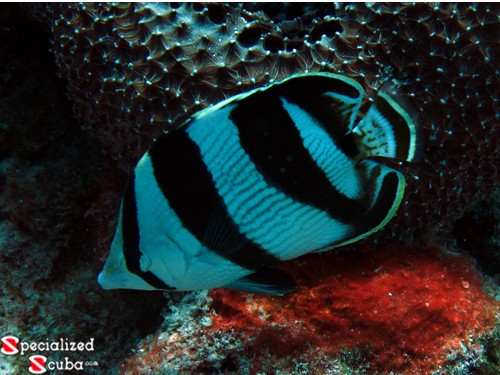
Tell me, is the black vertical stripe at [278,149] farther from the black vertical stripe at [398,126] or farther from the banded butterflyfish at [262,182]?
the black vertical stripe at [398,126]

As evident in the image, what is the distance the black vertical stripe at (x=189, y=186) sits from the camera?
4.88ft

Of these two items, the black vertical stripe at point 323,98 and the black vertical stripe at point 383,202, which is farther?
the black vertical stripe at point 383,202

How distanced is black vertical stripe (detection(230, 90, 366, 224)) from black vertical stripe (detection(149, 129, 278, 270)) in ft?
0.62

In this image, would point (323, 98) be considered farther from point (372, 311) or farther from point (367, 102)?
point (372, 311)

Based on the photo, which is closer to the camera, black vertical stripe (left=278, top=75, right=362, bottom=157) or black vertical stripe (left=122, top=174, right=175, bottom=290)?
black vertical stripe (left=278, top=75, right=362, bottom=157)

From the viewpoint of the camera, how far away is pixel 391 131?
4.63 ft

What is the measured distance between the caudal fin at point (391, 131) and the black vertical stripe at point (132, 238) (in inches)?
34.6

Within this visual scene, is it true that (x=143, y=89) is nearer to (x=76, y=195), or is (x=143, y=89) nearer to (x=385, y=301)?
(x=76, y=195)

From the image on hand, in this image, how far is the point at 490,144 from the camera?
2500 millimetres

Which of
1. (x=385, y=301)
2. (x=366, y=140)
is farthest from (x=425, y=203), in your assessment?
(x=366, y=140)

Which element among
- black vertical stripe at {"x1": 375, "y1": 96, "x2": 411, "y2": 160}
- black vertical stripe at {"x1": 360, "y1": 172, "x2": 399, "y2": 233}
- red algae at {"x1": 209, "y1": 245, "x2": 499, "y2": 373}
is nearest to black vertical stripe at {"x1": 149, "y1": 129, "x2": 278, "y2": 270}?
black vertical stripe at {"x1": 360, "y1": 172, "x2": 399, "y2": 233}

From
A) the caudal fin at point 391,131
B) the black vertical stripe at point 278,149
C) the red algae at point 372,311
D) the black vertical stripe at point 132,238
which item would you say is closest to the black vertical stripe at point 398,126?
the caudal fin at point 391,131

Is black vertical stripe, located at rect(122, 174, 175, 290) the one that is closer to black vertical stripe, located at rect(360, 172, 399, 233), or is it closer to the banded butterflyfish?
the banded butterflyfish

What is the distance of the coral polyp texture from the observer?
217 centimetres
